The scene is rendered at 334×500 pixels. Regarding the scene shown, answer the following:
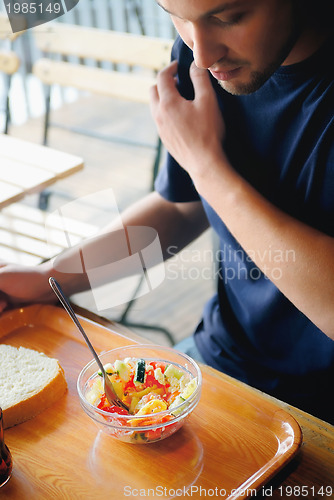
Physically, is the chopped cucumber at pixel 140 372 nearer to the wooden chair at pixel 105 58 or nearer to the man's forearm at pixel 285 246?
the man's forearm at pixel 285 246

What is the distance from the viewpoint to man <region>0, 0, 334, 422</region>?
34.5 inches

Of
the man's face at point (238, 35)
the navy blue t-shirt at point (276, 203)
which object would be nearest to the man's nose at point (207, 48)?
the man's face at point (238, 35)

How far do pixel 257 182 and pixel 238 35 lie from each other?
0.31 m

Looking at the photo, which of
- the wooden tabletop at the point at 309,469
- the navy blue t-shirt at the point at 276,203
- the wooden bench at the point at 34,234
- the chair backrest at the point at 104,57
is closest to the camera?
the wooden tabletop at the point at 309,469

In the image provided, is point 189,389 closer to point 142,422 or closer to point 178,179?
point 142,422

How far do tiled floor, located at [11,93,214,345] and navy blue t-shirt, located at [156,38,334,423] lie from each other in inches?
13.3

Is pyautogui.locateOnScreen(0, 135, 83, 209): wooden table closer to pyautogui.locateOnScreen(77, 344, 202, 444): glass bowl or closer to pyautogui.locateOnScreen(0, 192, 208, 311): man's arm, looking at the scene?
pyautogui.locateOnScreen(0, 192, 208, 311): man's arm

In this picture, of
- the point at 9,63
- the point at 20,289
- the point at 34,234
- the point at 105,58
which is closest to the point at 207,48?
the point at 20,289

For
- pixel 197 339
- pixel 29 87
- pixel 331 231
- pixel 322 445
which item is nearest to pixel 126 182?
pixel 29 87

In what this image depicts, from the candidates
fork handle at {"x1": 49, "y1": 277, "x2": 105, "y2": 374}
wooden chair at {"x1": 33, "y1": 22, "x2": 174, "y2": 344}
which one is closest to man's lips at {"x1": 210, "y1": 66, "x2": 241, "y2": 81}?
fork handle at {"x1": 49, "y1": 277, "x2": 105, "y2": 374}

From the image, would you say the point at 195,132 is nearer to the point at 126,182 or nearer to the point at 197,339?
the point at 197,339

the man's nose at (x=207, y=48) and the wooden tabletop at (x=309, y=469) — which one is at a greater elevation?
the man's nose at (x=207, y=48)

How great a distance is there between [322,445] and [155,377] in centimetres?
25

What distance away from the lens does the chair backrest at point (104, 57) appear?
7.29ft
